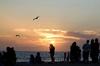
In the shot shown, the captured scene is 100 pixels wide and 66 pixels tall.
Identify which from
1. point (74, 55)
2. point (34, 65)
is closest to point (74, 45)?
point (74, 55)

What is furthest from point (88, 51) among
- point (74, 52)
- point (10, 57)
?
point (10, 57)

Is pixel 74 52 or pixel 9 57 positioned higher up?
pixel 74 52

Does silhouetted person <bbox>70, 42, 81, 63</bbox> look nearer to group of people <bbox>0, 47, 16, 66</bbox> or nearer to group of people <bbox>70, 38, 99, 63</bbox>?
group of people <bbox>70, 38, 99, 63</bbox>

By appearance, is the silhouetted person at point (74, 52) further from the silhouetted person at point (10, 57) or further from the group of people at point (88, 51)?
the silhouetted person at point (10, 57)

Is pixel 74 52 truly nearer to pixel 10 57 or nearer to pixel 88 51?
pixel 88 51

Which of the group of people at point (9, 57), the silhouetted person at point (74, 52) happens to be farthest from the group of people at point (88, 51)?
the group of people at point (9, 57)

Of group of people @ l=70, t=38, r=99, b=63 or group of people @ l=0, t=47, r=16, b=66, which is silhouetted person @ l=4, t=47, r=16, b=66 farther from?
group of people @ l=70, t=38, r=99, b=63

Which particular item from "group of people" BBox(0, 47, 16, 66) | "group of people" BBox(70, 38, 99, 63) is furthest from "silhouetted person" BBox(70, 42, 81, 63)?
"group of people" BBox(0, 47, 16, 66)

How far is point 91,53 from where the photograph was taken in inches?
1544

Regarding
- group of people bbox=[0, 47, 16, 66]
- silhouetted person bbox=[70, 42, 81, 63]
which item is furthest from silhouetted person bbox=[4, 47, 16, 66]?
silhouetted person bbox=[70, 42, 81, 63]

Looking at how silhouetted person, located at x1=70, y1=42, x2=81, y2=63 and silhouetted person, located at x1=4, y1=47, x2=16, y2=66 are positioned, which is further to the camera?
silhouetted person, located at x1=70, y1=42, x2=81, y2=63

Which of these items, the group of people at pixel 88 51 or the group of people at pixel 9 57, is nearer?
the group of people at pixel 9 57

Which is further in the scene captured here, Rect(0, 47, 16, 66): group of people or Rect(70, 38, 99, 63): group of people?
Rect(70, 38, 99, 63): group of people

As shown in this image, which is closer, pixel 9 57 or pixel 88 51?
pixel 9 57
